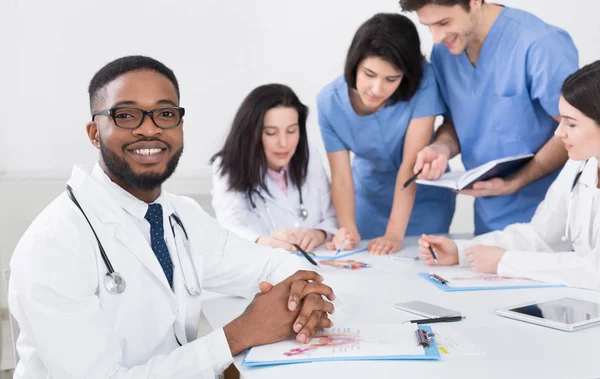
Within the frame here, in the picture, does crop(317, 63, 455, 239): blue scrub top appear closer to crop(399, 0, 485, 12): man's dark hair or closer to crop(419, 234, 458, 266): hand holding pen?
crop(399, 0, 485, 12): man's dark hair

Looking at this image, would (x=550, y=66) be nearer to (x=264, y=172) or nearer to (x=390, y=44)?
(x=390, y=44)

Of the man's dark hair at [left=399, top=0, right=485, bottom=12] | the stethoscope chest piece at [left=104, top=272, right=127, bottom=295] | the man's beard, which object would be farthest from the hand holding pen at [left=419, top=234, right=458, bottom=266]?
the stethoscope chest piece at [left=104, top=272, right=127, bottom=295]

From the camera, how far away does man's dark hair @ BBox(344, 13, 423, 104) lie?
2021 millimetres

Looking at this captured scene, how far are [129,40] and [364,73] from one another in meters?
1.44

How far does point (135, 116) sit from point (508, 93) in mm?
1359

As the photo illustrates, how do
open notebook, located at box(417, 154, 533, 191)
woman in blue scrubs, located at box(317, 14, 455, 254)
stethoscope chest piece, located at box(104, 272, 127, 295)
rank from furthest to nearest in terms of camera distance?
woman in blue scrubs, located at box(317, 14, 455, 254) < open notebook, located at box(417, 154, 533, 191) < stethoscope chest piece, located at box(104, 272, 127, 295)

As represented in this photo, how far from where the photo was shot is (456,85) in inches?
87.6

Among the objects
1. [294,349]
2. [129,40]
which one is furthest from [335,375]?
[129,40]

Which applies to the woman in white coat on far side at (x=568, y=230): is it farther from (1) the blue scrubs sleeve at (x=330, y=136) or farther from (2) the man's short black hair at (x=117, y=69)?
(2) the man's short black hair at (x=117, y=69)

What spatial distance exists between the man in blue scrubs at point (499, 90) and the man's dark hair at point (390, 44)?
62 mm

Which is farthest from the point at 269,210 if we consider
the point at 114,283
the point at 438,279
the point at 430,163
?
the point at 114,283

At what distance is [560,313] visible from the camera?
1291 millimetres

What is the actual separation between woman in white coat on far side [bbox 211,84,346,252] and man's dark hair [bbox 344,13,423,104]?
0.94ft

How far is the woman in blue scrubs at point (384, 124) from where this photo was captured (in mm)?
2045
